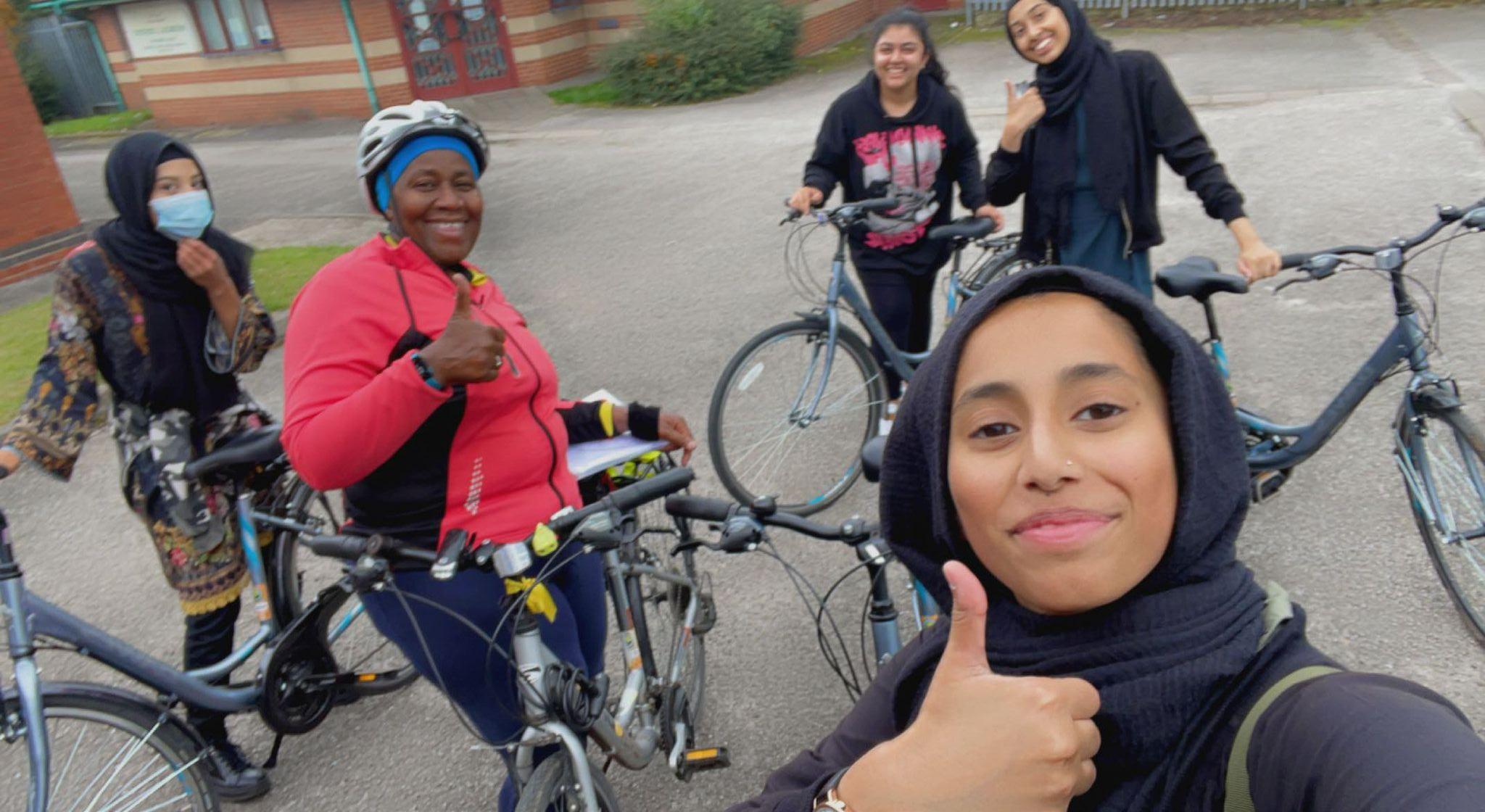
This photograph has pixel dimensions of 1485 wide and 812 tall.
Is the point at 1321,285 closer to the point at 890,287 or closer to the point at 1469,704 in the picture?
the point at 890,287

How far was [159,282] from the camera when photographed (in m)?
2.90

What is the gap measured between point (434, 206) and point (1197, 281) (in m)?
2.51

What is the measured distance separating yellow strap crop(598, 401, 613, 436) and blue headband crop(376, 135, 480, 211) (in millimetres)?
756

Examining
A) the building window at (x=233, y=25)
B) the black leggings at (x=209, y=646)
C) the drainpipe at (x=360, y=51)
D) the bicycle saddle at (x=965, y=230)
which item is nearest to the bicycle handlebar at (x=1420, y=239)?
the bicycle saddle at (x=965, y=230)

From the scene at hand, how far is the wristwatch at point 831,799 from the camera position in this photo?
1.15 metres

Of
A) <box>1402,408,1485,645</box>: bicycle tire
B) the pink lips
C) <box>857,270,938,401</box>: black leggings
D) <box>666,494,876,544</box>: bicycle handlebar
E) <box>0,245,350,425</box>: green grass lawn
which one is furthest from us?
<box>0,245,350,425</box>: green grass lawn

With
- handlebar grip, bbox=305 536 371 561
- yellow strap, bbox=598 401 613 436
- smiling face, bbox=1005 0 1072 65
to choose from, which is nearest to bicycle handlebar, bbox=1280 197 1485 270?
smiling face, bbox=1005 0 1072 65

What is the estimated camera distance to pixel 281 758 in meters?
3.42

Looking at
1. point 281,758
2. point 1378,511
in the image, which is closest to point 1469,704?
point 1378,511

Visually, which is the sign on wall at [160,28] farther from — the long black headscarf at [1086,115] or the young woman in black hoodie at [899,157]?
the long black headscarf at [1086,115]

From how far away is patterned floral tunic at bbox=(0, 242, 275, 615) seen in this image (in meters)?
2.73

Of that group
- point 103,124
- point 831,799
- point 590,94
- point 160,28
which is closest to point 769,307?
point 831,799

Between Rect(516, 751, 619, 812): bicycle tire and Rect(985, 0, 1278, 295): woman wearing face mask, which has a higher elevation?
Rect(985, 0, 1278, 295): woman wearing face mask

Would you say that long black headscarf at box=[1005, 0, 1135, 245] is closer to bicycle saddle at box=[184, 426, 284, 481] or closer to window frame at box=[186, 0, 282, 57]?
bicycle saddle at box=[184, 426, 284, 481]
